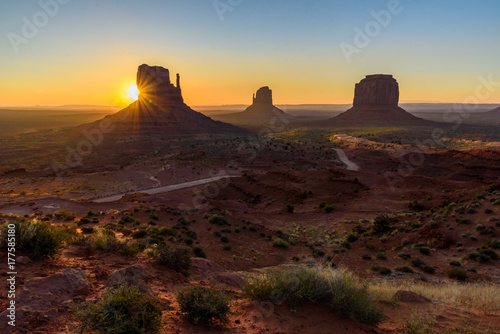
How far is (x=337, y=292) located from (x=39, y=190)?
42454 millimetres

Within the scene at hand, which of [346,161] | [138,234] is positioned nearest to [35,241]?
[138,234]

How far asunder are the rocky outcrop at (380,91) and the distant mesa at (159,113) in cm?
8386

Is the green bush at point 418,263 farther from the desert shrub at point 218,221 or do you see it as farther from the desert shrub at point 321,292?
the desert shrub at point 218,221

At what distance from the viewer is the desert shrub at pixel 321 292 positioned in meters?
6.07

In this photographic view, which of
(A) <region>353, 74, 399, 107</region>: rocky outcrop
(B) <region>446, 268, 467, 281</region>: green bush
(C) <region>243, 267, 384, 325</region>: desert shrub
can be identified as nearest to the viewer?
(C) <region>243, 267, 384, 325</region>: desert shrub

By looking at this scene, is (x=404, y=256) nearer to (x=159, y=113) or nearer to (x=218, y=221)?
(x=218, y=221)

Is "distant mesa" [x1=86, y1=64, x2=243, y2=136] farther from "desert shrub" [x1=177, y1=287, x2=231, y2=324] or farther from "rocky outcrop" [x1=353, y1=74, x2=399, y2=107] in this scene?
"desert shrub" [x1=177, y1=287, x2=231, y2=324]

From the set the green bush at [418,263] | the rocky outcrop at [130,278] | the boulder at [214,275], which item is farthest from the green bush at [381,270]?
the rocky outcrop at [130,278]

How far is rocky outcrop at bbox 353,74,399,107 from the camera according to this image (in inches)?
5910

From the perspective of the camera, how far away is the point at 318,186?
108ft

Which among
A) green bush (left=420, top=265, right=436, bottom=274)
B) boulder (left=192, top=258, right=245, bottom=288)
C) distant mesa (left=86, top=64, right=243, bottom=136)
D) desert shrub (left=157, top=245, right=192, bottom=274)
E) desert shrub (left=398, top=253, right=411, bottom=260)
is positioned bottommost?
desert shrub (left=398, top=253, right=411, bottom=260)

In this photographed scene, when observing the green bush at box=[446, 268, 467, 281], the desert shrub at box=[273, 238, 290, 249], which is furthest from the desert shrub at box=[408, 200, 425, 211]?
the desert shrub at box=[273, 238, 290, 249]

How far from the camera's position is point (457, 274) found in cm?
1270

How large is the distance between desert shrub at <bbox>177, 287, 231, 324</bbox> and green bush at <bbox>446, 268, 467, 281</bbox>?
12354 mm
